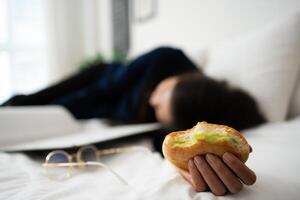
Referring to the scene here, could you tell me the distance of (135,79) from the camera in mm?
1218

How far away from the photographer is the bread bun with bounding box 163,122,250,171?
0.31m

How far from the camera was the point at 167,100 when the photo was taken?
799 millimetres

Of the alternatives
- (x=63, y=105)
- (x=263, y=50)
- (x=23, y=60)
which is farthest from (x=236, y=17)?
(x=23, y=60)

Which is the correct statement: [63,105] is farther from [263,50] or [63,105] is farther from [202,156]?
[202,156]

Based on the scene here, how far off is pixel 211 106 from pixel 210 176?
41 cm

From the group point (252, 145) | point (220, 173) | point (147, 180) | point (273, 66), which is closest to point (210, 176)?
point (220, 173)

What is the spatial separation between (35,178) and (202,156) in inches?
11.2

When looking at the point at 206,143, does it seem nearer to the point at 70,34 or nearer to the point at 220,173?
the point at 220,173

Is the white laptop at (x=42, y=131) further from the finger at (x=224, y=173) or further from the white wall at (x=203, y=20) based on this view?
the white wall at (x=203, y=20)

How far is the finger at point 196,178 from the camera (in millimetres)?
334

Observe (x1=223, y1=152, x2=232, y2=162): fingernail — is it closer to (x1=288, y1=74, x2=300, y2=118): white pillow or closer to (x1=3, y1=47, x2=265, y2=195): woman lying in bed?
(x1=3, y1=47, x2=265, y2=195): woman lying in bed

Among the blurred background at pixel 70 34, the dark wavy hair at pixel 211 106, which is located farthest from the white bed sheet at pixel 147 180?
the blurred background at pixel 70 34

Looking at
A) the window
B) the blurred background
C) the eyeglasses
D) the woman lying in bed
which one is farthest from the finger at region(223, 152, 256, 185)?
the window

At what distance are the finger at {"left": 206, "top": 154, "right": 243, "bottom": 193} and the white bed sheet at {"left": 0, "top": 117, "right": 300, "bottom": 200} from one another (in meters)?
0.01
